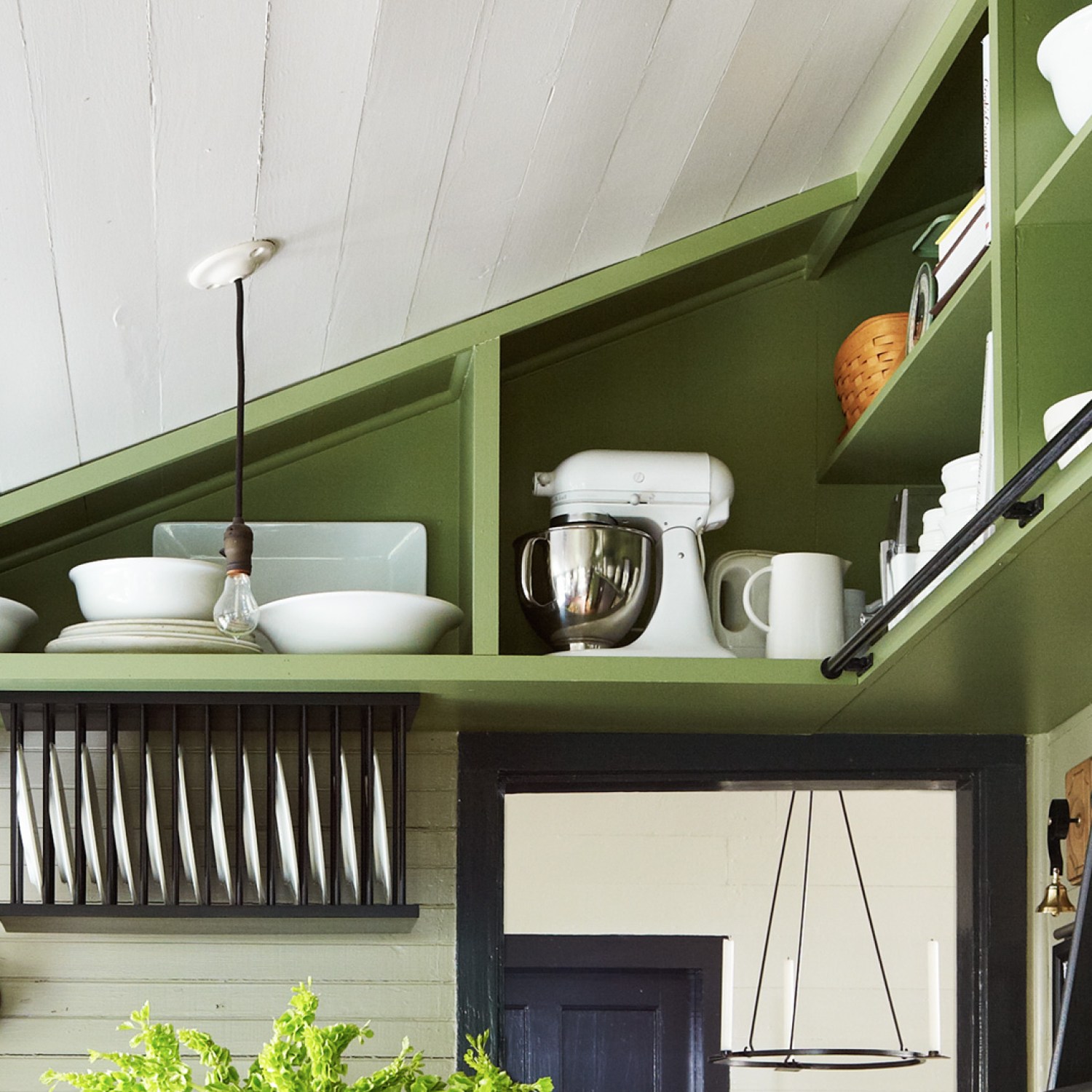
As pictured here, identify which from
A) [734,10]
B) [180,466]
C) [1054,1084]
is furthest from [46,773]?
[1054,1084]

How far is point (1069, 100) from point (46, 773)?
5.51ft

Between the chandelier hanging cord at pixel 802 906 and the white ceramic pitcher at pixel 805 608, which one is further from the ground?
the white ceramic pitcher at pixel 805 608

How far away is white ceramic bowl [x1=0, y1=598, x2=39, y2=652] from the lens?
2254 millimetres

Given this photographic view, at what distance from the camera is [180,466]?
2.47 meters

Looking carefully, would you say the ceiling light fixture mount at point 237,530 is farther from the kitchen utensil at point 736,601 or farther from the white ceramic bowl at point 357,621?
the kitchen utensil at point 736,601

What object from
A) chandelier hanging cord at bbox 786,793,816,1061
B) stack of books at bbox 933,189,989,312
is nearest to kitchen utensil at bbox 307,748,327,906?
stack of books at bbox 933,189,989,312

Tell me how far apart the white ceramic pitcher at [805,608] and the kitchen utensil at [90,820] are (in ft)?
3.38

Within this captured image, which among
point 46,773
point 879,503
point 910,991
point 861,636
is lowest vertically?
point 910,991

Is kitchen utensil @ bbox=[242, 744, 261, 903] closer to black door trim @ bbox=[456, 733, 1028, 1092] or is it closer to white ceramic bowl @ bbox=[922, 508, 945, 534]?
black door trim @ bbox=[456, 733, 1028, 1092]

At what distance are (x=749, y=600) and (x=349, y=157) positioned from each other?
988 millimetres

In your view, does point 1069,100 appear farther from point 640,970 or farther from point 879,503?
point 640,970

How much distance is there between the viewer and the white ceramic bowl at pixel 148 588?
223 centimetres

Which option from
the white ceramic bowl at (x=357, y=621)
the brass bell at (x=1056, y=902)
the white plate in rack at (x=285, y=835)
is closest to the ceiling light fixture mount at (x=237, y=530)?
the white ceramic bowl at (x=357, y=621)

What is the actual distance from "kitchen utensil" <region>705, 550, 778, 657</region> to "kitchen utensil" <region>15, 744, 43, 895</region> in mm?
1057
